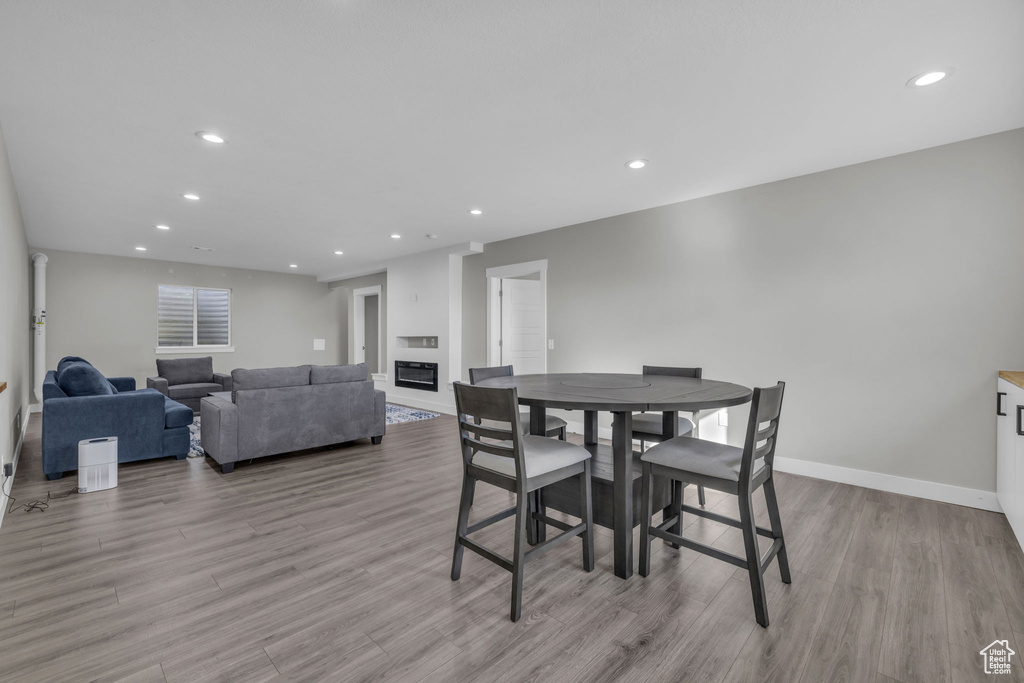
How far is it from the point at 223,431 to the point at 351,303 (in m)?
5.59

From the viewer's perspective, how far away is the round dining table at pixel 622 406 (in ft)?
6.29

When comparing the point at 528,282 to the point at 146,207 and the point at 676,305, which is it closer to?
the point at 676,305

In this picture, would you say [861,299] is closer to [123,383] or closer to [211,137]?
[211,137]

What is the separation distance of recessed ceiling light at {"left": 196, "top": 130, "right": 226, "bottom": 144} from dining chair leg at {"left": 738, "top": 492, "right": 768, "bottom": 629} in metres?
3.67

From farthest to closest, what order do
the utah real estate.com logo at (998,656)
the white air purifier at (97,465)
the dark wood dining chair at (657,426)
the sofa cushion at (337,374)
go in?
the sofa cushion at (337,374) → the white air purifier at (97,465) → the dark wood dining chair at (657,426) → the utah real estate.com logo at (998,656)

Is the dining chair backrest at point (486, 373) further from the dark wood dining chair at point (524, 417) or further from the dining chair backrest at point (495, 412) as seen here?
the dining chair backrest at point (495, 412)

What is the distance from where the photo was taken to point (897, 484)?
3.24m

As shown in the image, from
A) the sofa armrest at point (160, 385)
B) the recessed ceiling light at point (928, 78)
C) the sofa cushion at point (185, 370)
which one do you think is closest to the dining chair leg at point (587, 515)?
the recessed ceiling light at point (928, 78)

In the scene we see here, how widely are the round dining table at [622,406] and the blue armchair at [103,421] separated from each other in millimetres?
3431

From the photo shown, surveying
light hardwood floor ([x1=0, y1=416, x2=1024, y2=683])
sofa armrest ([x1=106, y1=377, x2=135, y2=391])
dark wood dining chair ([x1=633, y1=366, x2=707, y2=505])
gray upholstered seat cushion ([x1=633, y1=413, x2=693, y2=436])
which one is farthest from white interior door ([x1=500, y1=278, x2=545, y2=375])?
sofa armrest ([x1=106, y1=377, x2=135, y2=391])

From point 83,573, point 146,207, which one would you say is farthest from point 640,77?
point 146,207

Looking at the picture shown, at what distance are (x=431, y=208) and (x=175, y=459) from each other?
11.4ft

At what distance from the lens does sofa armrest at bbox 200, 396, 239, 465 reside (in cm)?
375

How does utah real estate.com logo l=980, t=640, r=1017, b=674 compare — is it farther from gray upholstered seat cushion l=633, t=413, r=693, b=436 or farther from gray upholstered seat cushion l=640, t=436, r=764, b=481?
gray upholstered seat cushion l=633, t=413, r=693, b=436
